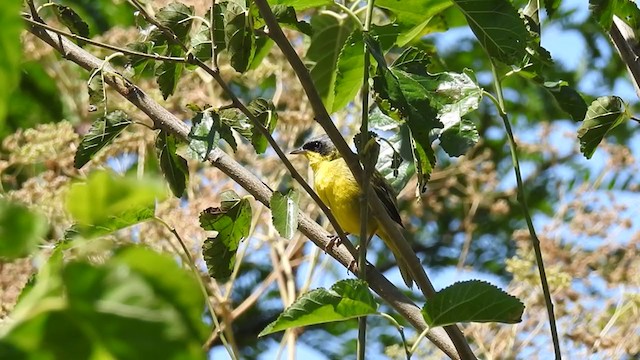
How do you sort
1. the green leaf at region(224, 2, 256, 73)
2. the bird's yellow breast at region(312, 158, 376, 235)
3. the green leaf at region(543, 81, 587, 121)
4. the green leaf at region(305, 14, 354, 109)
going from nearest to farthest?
the green leaf at region(224, 2, 256, 73)
the green leaf at region(543, 81, 587, 121)
the green leaf at region(305, 14, 354, 109)
the bird's yellow breast at region(312, 158, 376, 235)

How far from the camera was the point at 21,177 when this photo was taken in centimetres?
481

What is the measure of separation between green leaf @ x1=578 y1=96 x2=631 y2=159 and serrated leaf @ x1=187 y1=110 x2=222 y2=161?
0.80 meters

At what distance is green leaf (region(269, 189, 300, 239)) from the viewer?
1.84 meters

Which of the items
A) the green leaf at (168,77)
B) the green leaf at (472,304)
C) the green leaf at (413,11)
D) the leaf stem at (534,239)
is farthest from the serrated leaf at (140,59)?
the green leaf at (472,304)

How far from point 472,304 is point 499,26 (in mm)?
634

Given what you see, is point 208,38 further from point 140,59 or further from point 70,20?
point 70,20

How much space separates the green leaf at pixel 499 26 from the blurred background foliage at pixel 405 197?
53 cm

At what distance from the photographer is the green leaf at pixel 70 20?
2.05m

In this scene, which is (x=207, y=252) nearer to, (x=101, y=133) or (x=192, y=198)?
(x=101, y=133)

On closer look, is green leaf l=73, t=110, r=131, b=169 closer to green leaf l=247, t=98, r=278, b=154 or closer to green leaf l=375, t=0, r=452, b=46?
green leaf l=247, t=98, r=278, b=154

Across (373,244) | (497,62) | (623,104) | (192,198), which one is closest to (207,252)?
(497,62)

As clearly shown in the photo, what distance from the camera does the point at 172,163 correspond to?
6.75 feet

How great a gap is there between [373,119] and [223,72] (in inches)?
101

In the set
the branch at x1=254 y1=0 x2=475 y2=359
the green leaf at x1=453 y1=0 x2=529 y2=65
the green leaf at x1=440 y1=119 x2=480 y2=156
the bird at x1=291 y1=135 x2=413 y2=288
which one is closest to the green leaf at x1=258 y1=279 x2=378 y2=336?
the branch at x1=254 y1=0 x2=475 y2=359
